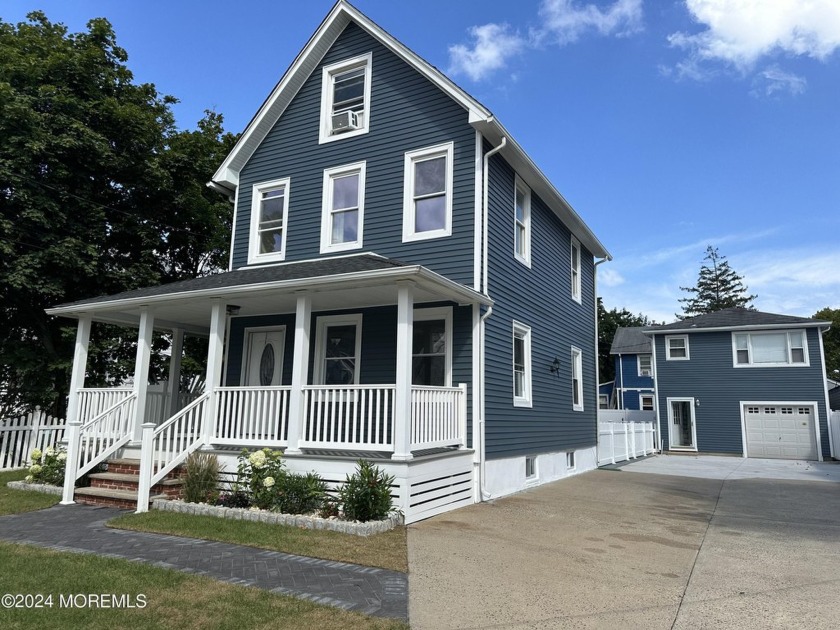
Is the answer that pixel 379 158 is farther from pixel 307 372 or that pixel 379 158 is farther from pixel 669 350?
pixel 669 350

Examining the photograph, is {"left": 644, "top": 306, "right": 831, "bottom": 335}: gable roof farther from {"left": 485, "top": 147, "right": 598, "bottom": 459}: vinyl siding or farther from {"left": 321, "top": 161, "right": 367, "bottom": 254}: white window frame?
{"left": 321, "top": 161, "right": 367, "bottom": 254}: white window frame

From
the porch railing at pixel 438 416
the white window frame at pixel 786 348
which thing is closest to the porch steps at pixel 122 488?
the porch railing at pixel 438 416

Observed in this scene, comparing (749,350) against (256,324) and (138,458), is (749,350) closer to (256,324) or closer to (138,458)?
(256,324)

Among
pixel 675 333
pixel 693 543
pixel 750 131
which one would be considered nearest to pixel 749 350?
pixel 675 333

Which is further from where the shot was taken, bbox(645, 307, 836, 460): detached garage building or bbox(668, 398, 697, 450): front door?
bbox(668, 398, 697, 450): front door

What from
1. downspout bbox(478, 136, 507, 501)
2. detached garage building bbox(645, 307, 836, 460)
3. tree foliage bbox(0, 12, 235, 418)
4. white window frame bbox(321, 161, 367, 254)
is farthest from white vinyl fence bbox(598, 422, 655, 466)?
tree foliage bbox(0, 12, 235, 418)

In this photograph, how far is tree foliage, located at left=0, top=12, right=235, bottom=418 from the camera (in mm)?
14297

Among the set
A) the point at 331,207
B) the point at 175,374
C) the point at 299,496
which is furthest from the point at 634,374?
the point at 299,496

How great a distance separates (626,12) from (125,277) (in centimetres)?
1496

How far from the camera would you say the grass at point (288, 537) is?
5692 millimetres

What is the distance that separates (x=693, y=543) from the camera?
260 inches

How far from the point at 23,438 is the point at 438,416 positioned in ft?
33.6

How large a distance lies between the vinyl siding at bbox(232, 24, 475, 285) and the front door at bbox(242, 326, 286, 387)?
5.43 feet

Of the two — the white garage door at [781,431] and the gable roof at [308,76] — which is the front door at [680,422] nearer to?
the white garage door at [781,431]
